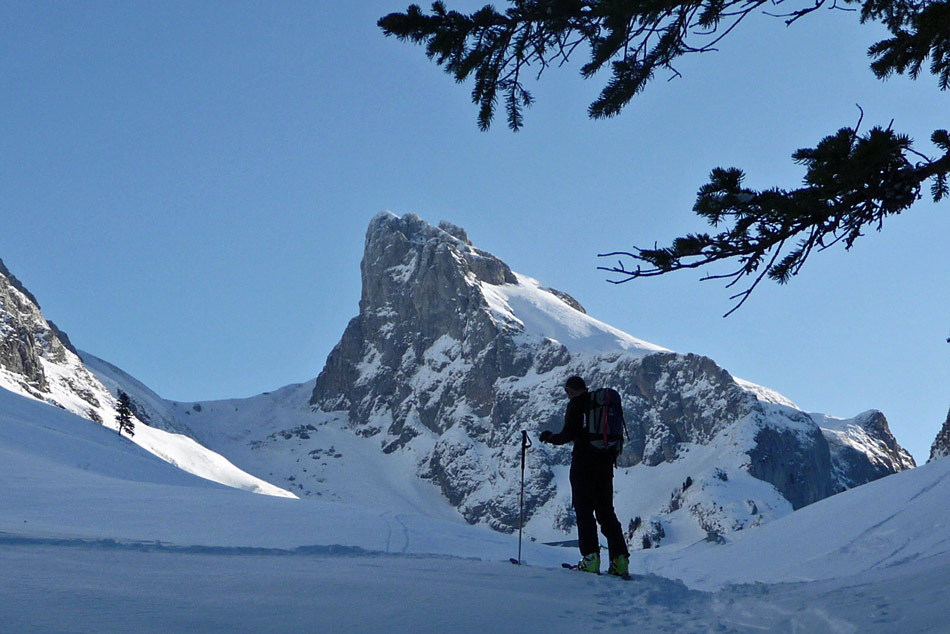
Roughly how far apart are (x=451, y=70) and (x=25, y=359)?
374ft

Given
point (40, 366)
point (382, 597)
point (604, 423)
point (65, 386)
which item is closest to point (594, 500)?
point (604, 423)

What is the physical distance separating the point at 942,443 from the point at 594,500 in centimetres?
5674

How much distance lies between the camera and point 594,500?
866 centimetres

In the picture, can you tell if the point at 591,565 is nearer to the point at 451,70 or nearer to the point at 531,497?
the point at 451,70

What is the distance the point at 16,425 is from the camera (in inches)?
1385

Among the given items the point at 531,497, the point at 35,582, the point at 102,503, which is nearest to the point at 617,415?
the point at 35,582

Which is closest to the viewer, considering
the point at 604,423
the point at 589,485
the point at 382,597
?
the point at 382,597

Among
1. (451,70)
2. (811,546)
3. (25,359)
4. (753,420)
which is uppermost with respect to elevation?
(753,420)

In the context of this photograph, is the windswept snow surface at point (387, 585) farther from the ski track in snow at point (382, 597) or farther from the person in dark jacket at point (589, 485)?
the person in dark jacket at point (589, 485)

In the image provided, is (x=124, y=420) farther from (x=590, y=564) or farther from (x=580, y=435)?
(x=580, y=435)

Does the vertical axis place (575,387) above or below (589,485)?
above

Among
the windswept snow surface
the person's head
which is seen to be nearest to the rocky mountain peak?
the windswept snow surface

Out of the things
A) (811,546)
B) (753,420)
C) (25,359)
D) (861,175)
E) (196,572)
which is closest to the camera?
(861,175)

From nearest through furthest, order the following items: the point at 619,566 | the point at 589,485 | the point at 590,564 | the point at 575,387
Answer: the point at 619,566, the point at 589,485, the point at 590,564, the point at 575,387
